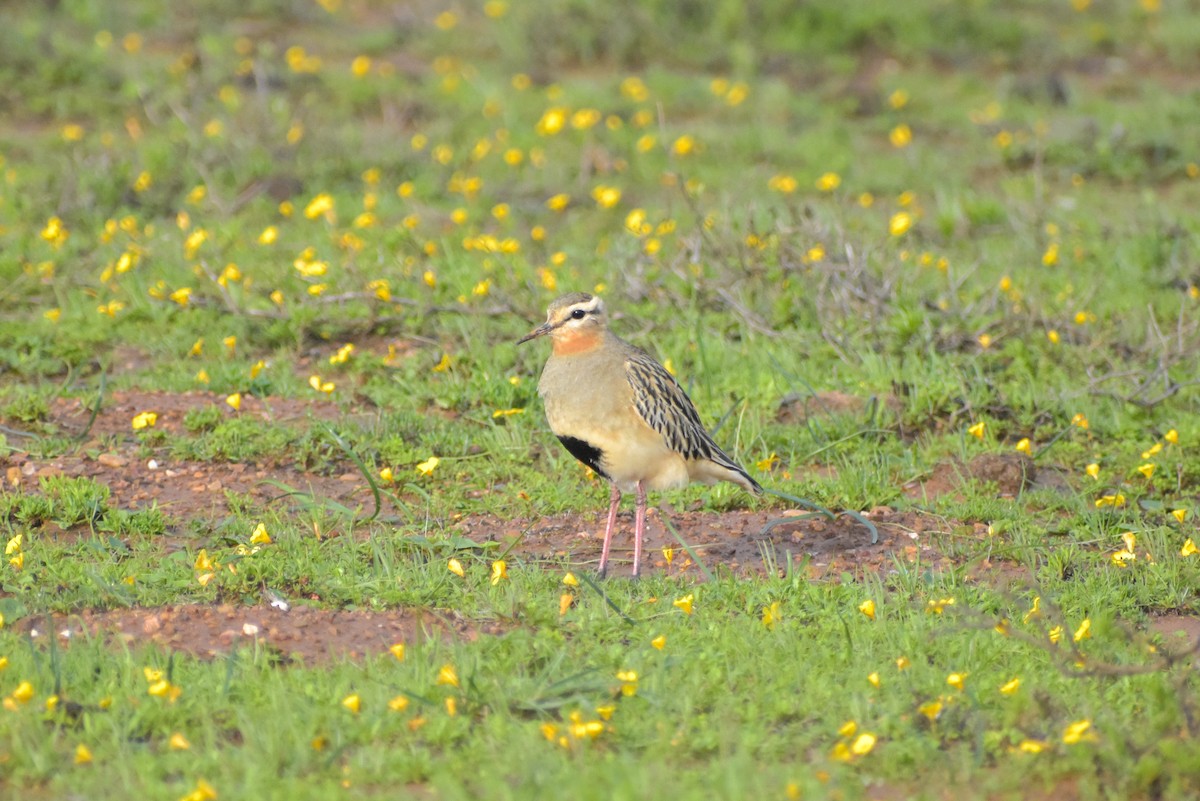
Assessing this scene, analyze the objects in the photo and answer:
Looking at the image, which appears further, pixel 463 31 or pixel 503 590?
pixel 463 31

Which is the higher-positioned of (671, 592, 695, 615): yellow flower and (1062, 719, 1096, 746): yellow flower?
(1062, 719, 1096, 746): yellow flower

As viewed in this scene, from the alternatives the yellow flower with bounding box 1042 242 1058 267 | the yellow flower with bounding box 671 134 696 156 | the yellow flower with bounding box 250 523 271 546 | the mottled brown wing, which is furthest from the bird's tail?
the yellow flower with bounding box 671 134 696 156

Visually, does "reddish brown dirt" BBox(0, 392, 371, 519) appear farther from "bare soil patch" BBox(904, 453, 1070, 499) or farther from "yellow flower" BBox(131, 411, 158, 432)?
"bare soil patch" BBox(904, 453, 1070, 499)

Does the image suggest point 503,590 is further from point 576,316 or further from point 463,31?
point 463,31

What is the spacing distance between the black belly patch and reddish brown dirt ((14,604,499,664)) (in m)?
0.95

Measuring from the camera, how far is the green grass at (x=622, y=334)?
186 inches

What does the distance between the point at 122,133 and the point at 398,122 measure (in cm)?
204

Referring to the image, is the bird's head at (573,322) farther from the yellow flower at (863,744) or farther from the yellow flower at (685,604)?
the yellow flower at (863,744)

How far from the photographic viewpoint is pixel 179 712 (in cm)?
478

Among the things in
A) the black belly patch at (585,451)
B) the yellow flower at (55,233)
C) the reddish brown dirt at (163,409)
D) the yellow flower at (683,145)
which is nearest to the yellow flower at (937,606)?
the black belly patch at (585,451)

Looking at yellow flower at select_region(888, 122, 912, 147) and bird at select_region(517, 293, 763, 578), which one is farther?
yellow flower at select_region(888, 122, 912, 147)

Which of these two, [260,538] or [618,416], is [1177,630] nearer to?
[618,416]

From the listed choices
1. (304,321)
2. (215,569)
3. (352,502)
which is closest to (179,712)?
(215,569)

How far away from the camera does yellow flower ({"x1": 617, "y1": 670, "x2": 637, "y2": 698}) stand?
489 cm
